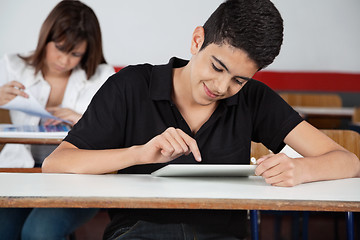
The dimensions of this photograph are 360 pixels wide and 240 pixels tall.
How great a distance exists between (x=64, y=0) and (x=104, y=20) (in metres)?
2.60

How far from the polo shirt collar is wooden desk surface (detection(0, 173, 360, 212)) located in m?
0.27

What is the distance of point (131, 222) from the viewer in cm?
114

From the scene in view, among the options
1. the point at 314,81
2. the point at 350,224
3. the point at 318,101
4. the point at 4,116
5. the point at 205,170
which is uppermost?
the point at 205,170

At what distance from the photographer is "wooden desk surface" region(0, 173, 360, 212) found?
89cm

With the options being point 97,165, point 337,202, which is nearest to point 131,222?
point 97,165

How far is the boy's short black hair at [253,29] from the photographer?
1.18m

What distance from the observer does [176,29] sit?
5141mm

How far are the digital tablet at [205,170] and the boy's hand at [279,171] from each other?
0.13 feet

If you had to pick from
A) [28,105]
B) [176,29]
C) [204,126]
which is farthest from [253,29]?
[176,29]

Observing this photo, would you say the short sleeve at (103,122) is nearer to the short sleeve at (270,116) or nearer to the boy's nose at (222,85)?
the boy's nose at (222,85)

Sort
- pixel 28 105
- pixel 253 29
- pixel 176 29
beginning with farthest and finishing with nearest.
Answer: pixel 176 29, pixel 28 105, pixel 253 29

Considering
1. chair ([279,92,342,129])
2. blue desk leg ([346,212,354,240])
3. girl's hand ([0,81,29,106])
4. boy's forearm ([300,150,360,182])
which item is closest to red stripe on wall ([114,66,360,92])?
chair ([279,92,342,129])

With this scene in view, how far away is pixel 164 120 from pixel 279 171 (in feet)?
1.18

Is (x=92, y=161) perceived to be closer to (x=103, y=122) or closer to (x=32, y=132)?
(x=103, y=122)
